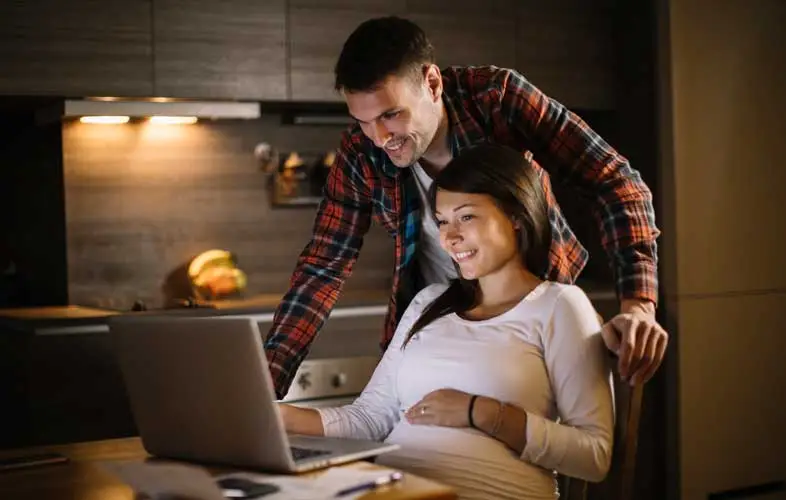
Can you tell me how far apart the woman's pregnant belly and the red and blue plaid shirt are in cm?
34

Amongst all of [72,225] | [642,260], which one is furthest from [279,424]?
[72,225]

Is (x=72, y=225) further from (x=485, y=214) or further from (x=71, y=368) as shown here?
(x=485, y=214)

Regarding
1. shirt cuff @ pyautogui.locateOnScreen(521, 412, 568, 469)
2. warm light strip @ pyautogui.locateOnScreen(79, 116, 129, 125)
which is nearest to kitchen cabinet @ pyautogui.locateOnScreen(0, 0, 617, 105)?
warm light strip @ pyautogui.locateOnScreen(79, 116, 129, 125)

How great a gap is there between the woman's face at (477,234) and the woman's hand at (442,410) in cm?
27

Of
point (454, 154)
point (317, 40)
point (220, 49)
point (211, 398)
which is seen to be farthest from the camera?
point (317, 40)

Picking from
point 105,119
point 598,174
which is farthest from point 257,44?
point 598,174

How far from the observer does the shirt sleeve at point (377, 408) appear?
2.09 m

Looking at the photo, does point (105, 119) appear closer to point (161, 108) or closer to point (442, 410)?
point (161, 108)

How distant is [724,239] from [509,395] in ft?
8.68

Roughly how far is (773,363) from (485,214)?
2.74 meters

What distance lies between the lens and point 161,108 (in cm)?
390

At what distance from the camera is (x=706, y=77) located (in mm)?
4367

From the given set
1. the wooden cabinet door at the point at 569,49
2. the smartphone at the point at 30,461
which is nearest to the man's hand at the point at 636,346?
the smartphone at the point at 30,461

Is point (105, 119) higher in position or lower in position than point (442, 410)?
higher
